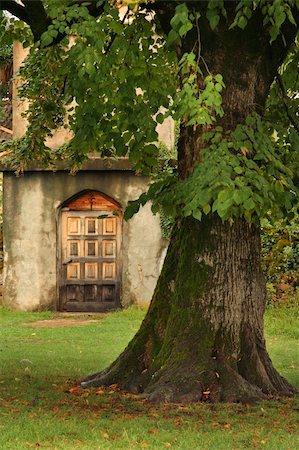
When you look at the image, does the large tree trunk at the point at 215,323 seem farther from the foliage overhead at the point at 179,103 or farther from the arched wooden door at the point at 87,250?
the arched wooden door at the point at 87,250

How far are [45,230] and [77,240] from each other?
2.57ft

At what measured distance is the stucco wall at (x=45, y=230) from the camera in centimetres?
2198

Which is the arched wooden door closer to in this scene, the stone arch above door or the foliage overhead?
the stone arch above door

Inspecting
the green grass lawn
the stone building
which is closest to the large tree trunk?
the green grass lawn

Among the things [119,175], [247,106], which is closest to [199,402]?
[247,106]

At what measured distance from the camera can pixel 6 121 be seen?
28.5 metres

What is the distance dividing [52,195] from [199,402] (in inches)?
507

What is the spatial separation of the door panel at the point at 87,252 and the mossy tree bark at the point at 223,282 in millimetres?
11793

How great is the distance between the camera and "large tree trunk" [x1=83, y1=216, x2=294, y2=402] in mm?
10172

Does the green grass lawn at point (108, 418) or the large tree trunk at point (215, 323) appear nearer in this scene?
the green grass lawn at point (108, 418)

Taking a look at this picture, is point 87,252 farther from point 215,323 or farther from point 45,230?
point 215,323

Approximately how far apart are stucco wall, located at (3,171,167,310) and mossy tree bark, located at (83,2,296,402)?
36.9 feet

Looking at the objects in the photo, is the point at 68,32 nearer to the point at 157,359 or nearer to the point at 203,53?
the point at 203,53

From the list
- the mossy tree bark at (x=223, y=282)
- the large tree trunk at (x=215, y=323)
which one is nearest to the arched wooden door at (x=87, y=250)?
the large tree trunk at (x=215, y=323)
